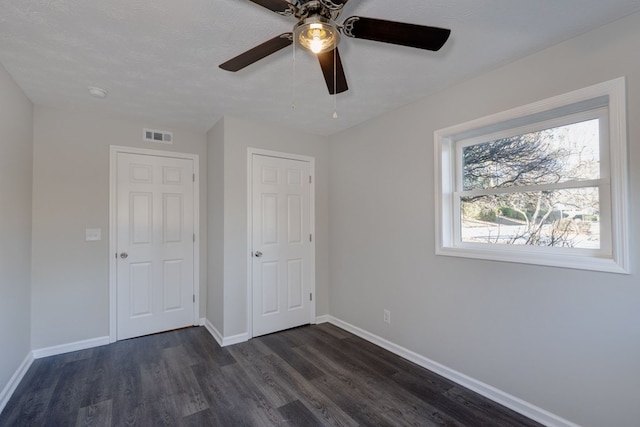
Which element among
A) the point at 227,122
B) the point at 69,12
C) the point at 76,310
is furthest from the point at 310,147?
the point at 76,310

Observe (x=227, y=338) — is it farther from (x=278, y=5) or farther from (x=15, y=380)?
(x=278, y=5)

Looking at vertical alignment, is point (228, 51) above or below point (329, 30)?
above

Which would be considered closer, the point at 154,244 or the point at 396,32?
the point at 396,32

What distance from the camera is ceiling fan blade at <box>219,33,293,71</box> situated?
1.37 meters

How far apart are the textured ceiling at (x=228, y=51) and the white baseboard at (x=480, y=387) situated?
2314mm

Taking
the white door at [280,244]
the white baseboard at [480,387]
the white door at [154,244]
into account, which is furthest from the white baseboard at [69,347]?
the white baseboard at [480,387]

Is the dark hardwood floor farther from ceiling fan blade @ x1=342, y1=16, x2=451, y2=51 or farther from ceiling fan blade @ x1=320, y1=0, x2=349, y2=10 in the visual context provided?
ceiling fan blade @ x1=320, y1=0, x2=349, y2=10

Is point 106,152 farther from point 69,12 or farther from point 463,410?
point 463,410

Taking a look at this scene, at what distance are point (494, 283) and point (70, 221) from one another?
3.83 meters

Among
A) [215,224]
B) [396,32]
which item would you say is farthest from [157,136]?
[396,32]

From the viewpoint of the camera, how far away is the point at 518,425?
1.86m

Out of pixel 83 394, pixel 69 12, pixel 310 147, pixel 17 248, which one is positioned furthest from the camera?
pixel 310 147

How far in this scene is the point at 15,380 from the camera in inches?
89.7

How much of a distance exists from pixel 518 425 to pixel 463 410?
0.31 meters
